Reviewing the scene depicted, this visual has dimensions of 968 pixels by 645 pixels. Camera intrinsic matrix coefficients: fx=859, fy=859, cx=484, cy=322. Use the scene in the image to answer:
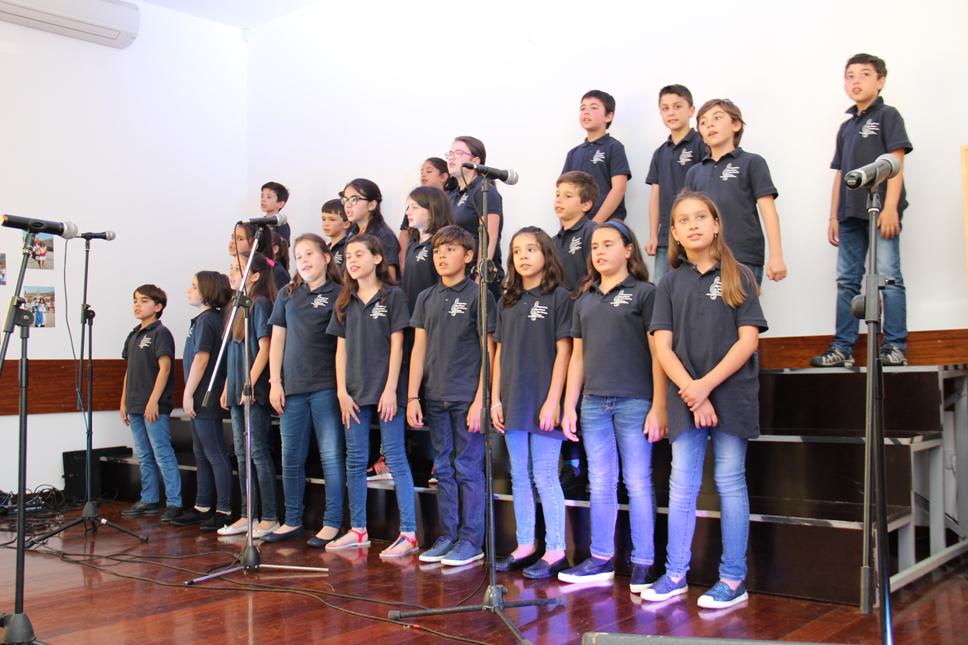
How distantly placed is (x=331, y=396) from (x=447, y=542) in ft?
2.86

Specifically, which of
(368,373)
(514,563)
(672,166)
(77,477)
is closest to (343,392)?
(368,373)

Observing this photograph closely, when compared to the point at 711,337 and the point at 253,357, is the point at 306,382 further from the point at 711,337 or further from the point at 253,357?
the point at 711,337

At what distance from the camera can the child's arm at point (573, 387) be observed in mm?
3109

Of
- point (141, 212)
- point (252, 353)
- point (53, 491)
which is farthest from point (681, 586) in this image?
point (141, 212)

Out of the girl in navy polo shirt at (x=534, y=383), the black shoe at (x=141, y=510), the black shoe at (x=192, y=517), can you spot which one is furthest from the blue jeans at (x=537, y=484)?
the black shoe at (x=141, y=510)

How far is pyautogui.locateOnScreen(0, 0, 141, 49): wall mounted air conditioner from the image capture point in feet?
17.8

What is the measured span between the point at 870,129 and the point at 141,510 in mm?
4235

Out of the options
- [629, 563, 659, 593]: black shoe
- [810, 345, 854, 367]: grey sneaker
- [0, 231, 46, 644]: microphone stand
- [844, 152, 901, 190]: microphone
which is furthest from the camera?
[810, 345, 854, 367]: grey sneaker

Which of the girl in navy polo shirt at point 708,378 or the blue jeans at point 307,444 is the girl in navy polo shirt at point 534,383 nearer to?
the girl in navy polo shirt at point 708,378

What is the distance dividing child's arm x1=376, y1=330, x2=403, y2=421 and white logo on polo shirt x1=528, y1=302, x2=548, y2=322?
27.2 inches

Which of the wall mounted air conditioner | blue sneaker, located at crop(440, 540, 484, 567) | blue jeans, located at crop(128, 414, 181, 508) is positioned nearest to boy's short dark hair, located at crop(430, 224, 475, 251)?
blue sneaker, located at crop(440, 540, 484, 567)

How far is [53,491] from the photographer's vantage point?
17.5 feet

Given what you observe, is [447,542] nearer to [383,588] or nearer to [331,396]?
[383,588]

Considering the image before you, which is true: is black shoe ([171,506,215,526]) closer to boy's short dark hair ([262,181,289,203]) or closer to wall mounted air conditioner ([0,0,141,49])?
boy's short dark hair ([262,181,289,203])
